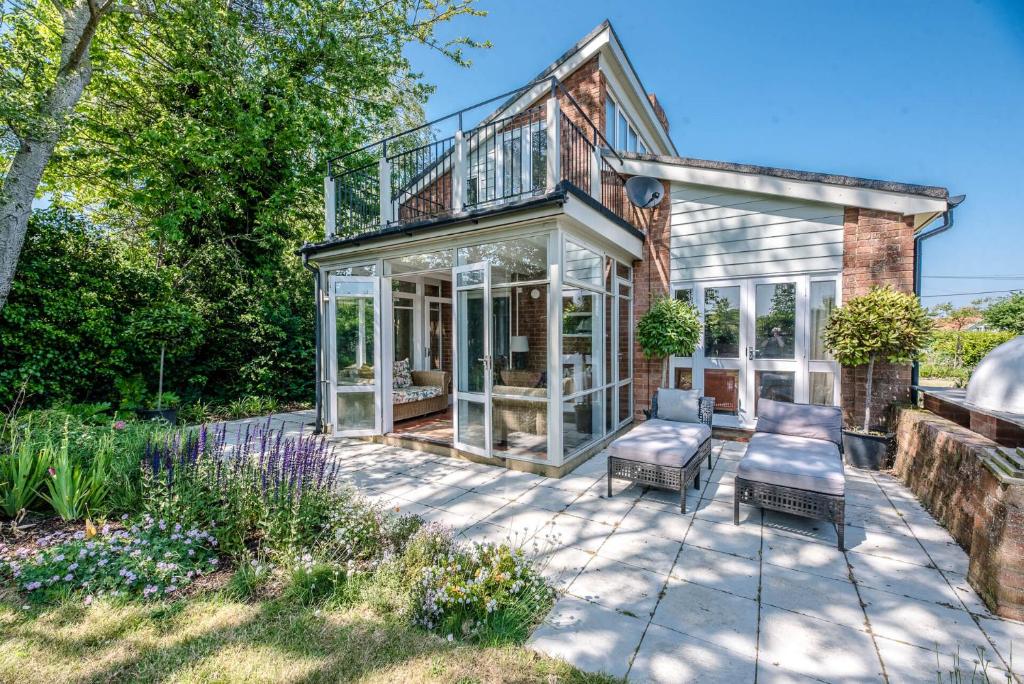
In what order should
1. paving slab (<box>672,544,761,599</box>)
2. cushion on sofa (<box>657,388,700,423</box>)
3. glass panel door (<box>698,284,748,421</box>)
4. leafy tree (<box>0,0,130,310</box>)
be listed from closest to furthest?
paving slab (<box>672,544,761,599</box>)
cushion on sofa (<box>657,388,700,423</box>)
leafy tree (<box>0,0,130,310</box>)
glass panel door (<box>698,284,748,421</box>)

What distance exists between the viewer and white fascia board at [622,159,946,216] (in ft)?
16.8

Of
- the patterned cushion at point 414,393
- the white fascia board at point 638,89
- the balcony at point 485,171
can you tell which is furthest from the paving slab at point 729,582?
the white fascia board at point 638,89

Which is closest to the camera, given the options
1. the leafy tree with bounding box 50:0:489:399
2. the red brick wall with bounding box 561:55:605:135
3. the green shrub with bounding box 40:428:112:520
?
the green shrub with bounding box 40:428:112:520

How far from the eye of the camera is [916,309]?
489 cm

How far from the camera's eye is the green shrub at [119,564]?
245 cm

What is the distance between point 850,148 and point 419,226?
42.9 feet

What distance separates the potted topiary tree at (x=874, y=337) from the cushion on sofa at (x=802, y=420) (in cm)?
89

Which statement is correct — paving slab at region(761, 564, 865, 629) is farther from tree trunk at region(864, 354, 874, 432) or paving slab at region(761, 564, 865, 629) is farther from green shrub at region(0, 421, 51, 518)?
green shrub at region(0, 421, 51, 518)

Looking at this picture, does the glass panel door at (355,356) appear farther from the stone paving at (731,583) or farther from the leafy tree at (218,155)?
the leafy tree at (218,155)

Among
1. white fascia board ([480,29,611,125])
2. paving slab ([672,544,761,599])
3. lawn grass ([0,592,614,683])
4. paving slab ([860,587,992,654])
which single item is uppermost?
white fascia board ([480,29,611,125])

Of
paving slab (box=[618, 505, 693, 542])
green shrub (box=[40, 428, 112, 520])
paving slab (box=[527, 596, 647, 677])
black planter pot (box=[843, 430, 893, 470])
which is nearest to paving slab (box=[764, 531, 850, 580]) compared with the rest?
paving slab (box=[618, 505, 693, 542])

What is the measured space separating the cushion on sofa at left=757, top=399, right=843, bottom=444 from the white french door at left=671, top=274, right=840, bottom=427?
4.53ft

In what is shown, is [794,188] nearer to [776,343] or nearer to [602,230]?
[776,343]

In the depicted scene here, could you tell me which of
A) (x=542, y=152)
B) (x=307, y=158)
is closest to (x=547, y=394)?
(x=542, y=152)
